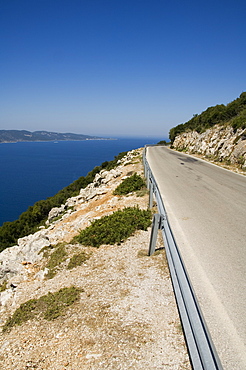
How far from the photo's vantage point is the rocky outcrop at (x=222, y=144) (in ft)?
61.2

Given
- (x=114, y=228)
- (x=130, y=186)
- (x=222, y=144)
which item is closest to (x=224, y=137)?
(x=222, y=144)

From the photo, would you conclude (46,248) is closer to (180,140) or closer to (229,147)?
(229,147)

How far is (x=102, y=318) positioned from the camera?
3699 mm

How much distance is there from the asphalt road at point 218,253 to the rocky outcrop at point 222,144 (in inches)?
327

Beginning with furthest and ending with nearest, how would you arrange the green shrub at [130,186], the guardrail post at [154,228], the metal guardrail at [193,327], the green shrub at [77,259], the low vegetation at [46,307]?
the green shrub at [130,186], the green shrub at [77,259], the guardrail post at [154,228], the low vegetation at [46,307], the metal guardrail at [193,327]

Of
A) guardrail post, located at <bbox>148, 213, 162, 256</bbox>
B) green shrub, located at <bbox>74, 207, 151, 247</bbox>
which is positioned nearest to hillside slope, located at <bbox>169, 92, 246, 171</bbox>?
green shrub, located at <bbox>74, 207, 151, 247</bbox>

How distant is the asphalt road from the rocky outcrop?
27.2ft

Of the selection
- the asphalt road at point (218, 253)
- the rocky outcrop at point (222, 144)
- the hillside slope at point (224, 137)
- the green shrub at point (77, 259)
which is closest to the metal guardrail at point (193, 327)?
the asphalt road at point (218, 253)

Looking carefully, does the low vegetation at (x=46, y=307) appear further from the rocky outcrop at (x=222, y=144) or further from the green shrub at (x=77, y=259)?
the rocky outcrop at (x=222, y=144)

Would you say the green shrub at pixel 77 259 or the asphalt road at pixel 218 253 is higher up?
the asphalt road at pixel 218 253

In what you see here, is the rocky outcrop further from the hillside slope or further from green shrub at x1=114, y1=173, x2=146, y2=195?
green shrub at x1=114, y1=173, x2=146, y2=195

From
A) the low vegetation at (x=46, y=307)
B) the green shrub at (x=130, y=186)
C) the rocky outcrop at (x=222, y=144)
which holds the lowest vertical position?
the low vegetation at (x=46, y=307)

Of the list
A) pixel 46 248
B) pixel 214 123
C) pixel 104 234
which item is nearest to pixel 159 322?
pixel 104 234

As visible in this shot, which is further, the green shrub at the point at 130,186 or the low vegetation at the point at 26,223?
the low vegetation at the point at 26,223
